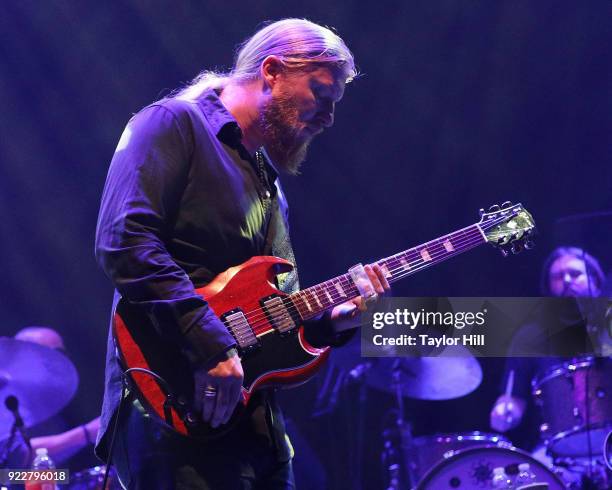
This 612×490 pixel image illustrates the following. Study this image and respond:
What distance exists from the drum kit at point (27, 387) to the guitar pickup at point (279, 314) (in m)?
2.35

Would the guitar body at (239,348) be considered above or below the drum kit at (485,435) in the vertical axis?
above

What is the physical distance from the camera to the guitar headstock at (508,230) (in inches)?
110

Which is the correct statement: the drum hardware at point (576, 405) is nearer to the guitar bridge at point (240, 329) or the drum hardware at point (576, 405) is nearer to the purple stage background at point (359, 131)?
Answer: the purple stage background at point (359, 131)

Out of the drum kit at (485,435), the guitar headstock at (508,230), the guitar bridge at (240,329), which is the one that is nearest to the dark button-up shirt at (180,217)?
the guitar bridge at (240,329)

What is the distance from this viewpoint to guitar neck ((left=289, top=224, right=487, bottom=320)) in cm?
222

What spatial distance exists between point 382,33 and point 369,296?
2.70 metres

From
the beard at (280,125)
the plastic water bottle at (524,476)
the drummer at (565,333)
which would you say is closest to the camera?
the beard at (280,125)

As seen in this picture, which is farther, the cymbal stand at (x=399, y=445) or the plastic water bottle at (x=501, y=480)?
the cymbal stand at (x=399, y=445)

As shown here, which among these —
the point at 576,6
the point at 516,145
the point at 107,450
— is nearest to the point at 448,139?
the point at 516,145

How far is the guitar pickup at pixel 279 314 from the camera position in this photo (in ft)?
6.80

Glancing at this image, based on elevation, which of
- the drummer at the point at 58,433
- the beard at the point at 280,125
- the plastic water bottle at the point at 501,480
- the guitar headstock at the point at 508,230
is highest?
the beard at the point at 280,125

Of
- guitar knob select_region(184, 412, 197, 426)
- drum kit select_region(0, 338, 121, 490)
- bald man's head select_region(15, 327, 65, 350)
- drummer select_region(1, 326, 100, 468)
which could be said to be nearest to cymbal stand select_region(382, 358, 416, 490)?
drum kit select_region(0, 338, 121, 490)

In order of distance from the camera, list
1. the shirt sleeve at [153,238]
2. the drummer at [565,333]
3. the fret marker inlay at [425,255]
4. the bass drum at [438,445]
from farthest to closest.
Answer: the drummer at [565,333]
the bass drum at [438,445]
the fret marker inlay at [425,255]
the shirt sleeve at [153,238]

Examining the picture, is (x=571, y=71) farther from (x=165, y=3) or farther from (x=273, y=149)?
(x=273, y=149)
